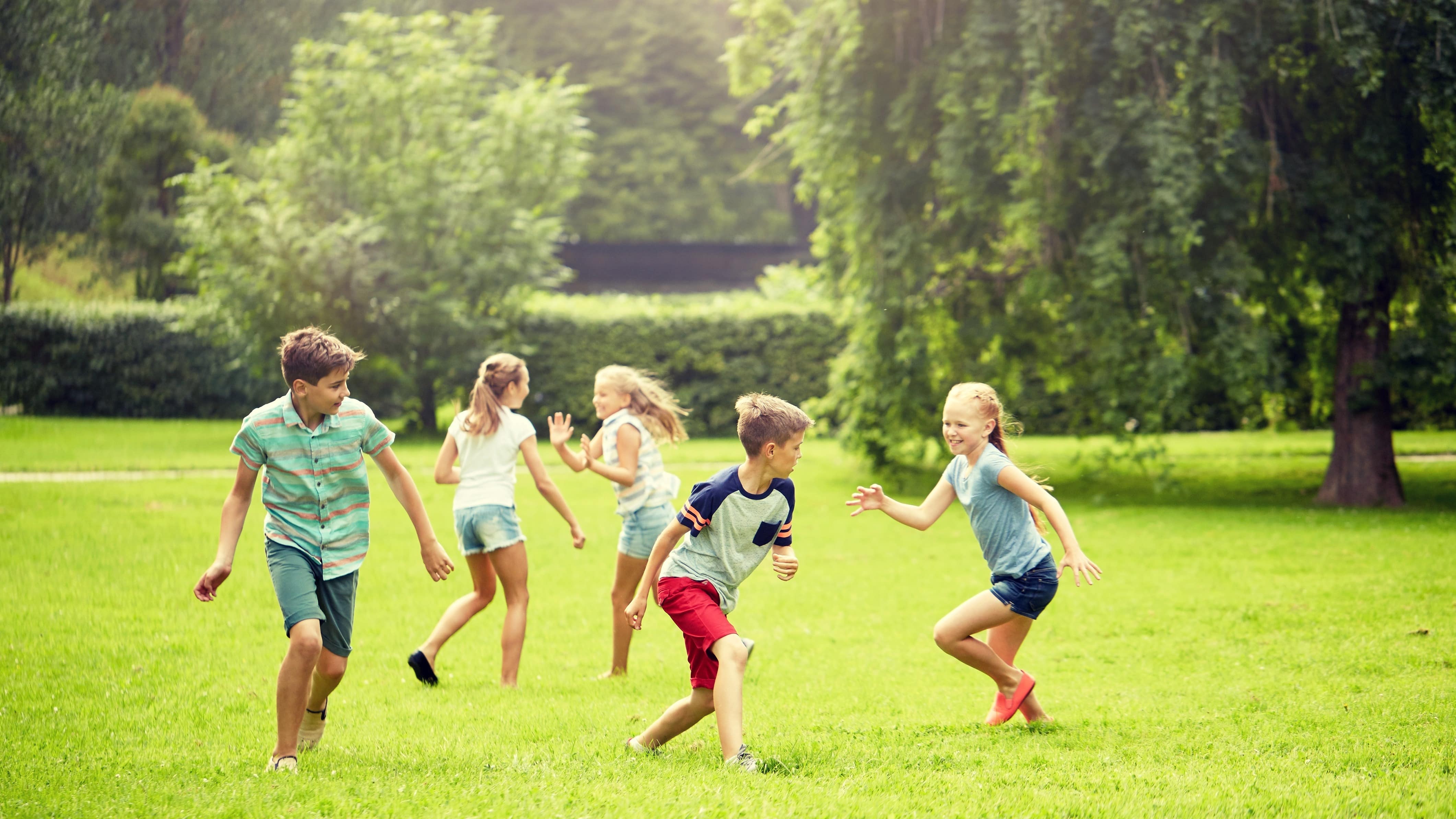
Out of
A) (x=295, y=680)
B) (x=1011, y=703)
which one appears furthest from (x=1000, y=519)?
(x=295, y=680)

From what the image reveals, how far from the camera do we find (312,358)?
4.76 m

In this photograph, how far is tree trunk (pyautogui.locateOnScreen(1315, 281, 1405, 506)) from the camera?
561 inches

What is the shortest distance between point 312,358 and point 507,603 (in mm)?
2492

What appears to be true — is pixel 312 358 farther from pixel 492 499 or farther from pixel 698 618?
pixel 492 499

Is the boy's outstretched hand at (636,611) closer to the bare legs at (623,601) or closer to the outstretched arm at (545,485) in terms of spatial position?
the outstretched arm at (545,485)

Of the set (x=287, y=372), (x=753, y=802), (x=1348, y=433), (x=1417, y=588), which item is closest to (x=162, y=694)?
(x=287, y=372)

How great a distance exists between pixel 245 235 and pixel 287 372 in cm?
2046

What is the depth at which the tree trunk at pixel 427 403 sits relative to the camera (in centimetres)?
2564

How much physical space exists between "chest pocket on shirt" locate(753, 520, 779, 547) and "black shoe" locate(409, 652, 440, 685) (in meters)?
2.76

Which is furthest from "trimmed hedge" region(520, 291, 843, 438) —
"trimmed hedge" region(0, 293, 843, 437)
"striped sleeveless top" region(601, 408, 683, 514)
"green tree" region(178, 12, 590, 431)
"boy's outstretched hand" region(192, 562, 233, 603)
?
"boy's outstretched hand" region(192, 562, 233, 603)

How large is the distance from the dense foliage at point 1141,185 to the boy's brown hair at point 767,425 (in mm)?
9811

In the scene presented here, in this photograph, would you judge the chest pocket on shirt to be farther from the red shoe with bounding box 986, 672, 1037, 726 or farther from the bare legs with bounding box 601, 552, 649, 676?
the bare legs with bounding box 601, 552, 649, 676

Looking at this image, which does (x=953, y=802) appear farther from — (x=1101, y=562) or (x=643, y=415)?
(x=1101, y=562)

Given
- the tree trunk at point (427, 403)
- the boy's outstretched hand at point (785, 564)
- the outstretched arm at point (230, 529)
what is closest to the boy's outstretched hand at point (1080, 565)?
the boy's outstretched hand at point (785, 564)
